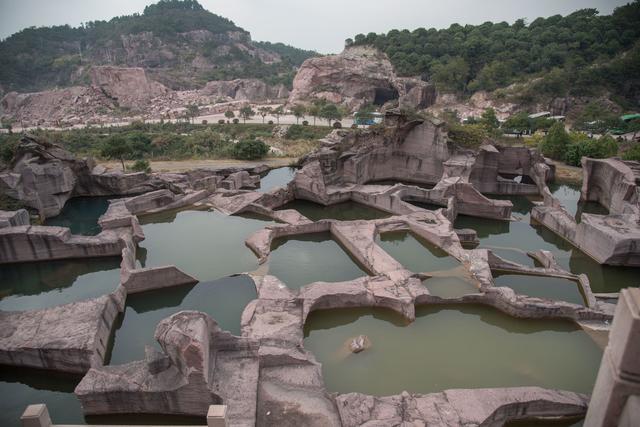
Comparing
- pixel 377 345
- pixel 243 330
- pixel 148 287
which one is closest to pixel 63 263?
pixel 148 287

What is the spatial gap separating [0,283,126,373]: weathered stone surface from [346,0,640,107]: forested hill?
5480 centimetres

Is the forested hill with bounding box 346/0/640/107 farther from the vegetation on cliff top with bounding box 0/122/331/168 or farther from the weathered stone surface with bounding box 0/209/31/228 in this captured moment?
the weathered stone surface with bounding box 0/209/31/228

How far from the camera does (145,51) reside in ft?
358

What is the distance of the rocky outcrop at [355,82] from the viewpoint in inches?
2528

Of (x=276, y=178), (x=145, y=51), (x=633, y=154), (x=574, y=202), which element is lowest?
(x=574, y=202)

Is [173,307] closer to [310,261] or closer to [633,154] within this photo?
[310,261]

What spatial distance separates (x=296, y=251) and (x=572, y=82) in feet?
158

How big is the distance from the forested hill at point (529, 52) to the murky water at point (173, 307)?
5049 centimetres

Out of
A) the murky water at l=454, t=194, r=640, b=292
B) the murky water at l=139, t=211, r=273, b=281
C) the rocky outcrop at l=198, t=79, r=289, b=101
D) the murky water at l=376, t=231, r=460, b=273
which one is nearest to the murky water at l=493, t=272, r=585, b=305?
the murky water at l=454, t=194, r=640, b=292

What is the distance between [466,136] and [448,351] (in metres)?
20.4

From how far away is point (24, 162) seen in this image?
75.3 feet

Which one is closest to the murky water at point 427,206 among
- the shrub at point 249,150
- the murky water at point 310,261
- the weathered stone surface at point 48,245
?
the murky water at point 310,261

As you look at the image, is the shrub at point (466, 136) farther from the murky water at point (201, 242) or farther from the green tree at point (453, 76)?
the green tree at point (453, 76)

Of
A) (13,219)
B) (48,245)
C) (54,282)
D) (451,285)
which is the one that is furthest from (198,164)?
(451,285)
